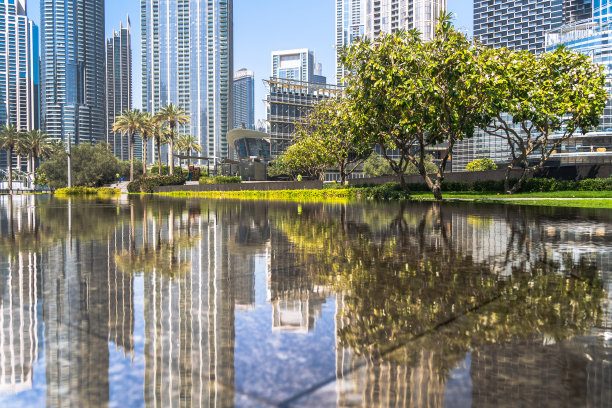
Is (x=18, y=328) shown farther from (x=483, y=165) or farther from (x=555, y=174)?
(x=483, y=165)

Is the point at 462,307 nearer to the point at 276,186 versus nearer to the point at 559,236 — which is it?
the point at 559,236

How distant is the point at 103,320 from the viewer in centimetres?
430

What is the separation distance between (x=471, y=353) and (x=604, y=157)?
117 metres

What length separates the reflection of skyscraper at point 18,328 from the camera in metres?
3.09

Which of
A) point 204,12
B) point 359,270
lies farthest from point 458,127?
point 204,12

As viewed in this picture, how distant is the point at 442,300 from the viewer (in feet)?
16.3

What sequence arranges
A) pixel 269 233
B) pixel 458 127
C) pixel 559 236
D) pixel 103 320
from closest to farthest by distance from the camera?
pixel 103 320 < pixel 559 236 < pixel 269 233 < pixel 458 127

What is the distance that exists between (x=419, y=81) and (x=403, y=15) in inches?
6147

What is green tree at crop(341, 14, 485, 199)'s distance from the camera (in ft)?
80.8

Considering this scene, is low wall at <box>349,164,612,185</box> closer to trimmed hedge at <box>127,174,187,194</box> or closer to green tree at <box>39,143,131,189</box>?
trimmed hedge at <box>127,174,187,194</box>

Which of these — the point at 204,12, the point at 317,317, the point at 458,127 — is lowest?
the point at 317,317

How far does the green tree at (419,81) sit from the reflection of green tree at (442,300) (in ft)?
59.2

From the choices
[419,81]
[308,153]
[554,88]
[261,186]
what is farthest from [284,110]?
[419,81]

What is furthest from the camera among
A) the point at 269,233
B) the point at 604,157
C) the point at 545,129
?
the point at 604,157
